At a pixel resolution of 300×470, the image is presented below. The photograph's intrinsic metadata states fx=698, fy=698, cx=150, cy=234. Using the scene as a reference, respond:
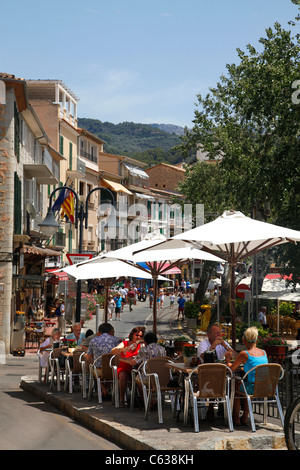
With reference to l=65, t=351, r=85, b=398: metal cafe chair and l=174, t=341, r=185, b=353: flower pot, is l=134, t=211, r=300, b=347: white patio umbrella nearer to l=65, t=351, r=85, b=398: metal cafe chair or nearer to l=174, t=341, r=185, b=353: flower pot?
l=174, t=341, r=185, b=353: flower pot

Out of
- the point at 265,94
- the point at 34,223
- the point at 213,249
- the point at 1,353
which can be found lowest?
the point at 1,353

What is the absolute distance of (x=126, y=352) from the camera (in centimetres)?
1156

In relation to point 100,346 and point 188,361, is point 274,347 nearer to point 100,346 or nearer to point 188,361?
point 100,346

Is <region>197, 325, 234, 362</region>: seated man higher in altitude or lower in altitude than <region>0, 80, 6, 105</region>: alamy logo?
lower

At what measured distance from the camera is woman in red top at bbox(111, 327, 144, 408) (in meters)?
11.1

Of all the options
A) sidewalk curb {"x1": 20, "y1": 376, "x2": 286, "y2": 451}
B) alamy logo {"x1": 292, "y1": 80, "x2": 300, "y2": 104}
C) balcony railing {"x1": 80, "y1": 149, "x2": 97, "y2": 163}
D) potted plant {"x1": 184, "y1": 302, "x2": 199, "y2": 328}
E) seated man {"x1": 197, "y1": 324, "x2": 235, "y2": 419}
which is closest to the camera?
sidewalk curb {"x1": 20, "y1": 376, "x2": 286, "y2": 451}

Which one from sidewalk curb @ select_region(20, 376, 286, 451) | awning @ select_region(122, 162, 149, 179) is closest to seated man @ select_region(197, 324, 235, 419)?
sidewalk curb @ select_region(20, 376, 286, 451)

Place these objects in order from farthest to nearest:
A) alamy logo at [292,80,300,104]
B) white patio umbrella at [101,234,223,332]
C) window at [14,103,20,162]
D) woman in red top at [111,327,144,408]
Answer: window at [14,103,20,162] < alamy logo at [292,80,300,104] < white patio umbrella at [101,234,223,332] < woman in red top at [111,327,144,408]

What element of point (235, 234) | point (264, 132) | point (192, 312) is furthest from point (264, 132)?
point (235, 234)

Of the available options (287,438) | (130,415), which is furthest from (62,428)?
(287,438)

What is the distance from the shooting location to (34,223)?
117ft

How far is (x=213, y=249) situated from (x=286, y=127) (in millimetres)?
11549

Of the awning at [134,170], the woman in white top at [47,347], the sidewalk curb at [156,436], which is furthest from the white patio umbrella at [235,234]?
the awning at [134,170]
